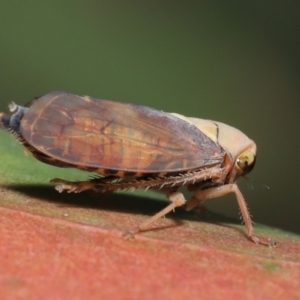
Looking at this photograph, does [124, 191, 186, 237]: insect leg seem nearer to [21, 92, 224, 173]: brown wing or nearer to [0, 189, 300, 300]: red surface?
[0, 189, 300, 300]: red surface

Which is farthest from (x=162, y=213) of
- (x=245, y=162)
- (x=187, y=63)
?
(x=187, y=63)

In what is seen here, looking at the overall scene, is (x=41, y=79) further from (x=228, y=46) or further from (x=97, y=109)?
(x=97, y=109)

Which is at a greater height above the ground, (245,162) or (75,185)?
(245,162)

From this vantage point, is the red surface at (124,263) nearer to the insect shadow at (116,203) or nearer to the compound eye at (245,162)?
the insect shadow at (116,203)

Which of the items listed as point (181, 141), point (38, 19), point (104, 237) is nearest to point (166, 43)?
point (38, 19)

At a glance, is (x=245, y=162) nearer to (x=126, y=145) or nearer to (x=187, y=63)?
(x=126, y=145)

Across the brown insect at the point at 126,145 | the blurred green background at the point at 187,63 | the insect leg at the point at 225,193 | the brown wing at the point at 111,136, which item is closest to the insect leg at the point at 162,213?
the brown insect at the point at 126,145

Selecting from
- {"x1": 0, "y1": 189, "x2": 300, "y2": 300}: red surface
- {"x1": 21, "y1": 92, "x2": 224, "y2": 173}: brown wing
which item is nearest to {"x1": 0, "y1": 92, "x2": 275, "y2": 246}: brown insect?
{"x1": 21, "y1": 92, "x2": 224, "y2": 173}: brown wing
